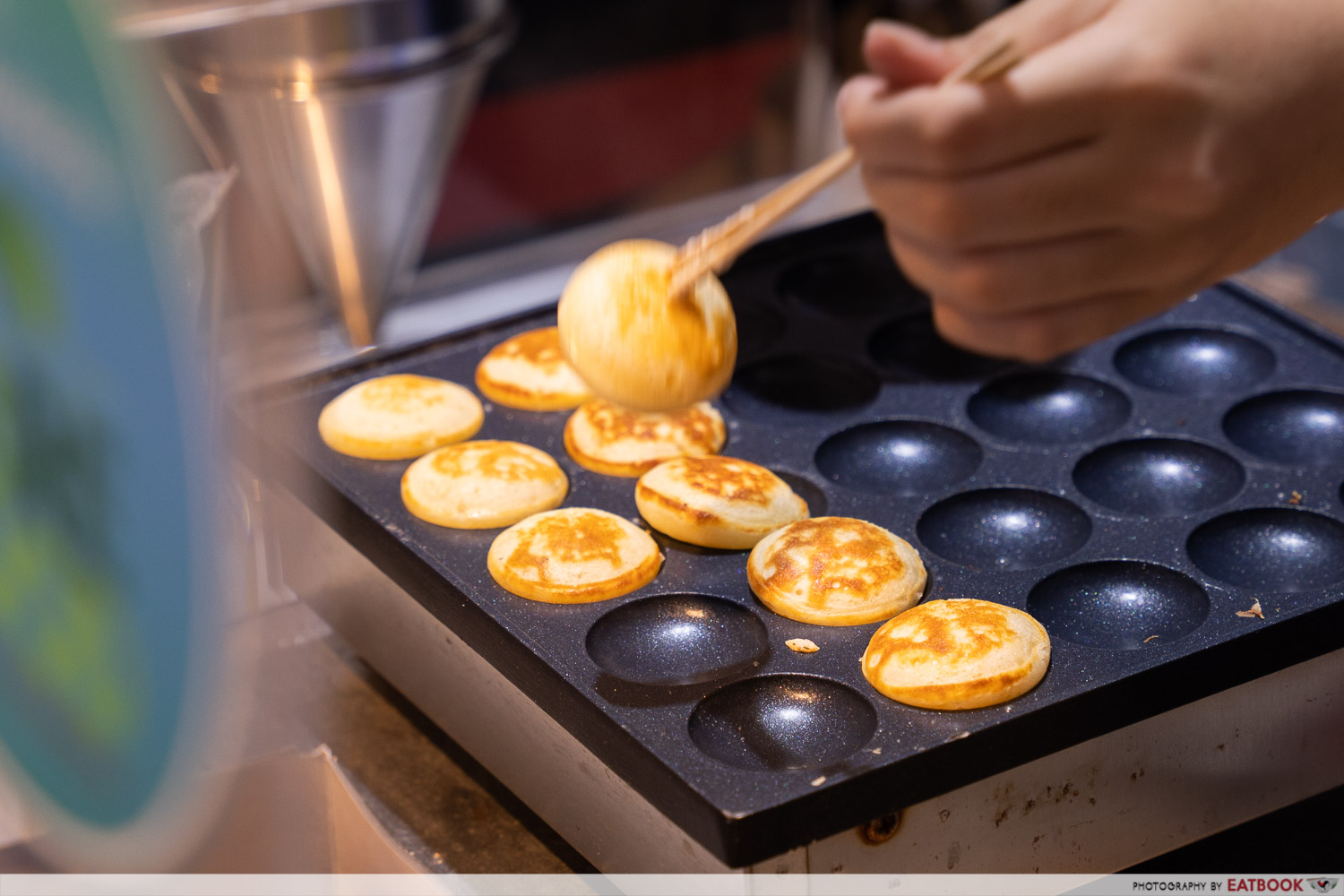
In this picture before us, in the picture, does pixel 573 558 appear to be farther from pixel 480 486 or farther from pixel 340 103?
pixel 340 103

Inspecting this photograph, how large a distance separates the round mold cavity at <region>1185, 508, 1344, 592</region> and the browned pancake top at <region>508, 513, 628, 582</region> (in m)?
0.69

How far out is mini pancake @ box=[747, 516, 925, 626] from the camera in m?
1.55

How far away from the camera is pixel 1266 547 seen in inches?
68.1

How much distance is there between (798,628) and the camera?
61.1 inches

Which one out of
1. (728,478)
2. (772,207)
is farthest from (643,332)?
(728,478)

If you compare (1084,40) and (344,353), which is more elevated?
(1084,40)

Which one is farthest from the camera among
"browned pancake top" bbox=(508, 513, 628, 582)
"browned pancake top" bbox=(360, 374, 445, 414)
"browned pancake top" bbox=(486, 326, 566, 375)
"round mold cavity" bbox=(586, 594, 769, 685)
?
"browned pancake top" bbox=(486, 326, 566, 375)

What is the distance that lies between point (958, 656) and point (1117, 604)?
321 millimetres

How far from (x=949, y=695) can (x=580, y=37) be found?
12.4 ft

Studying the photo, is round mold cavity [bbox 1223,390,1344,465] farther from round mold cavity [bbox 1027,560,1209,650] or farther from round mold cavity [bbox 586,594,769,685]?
round mold cavity [bbox 586,594,769,685]

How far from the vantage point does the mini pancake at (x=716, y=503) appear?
1.68 m

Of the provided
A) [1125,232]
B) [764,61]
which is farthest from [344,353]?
[764,61]

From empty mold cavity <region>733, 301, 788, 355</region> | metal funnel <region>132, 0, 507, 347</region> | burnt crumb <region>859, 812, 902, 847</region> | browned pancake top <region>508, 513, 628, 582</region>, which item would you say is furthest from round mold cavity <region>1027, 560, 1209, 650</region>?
metal funnel <region>132, 0, 507, 347</region>

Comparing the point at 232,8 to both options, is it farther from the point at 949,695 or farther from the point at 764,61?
the point at 764,61
